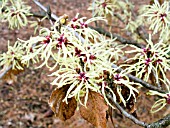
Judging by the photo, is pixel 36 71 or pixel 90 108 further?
pixel 36 71

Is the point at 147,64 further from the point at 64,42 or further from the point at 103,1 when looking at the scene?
the point at 103,1

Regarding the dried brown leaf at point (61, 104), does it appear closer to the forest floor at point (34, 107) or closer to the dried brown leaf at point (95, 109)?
the dried brown leaf at point (95, 109)

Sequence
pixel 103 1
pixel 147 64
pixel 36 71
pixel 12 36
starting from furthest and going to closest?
pixel 12 36
pixel 36 71
pixel 103 1
pixel 147 64

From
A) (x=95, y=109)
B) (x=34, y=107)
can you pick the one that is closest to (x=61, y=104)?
(x=95, y=109)

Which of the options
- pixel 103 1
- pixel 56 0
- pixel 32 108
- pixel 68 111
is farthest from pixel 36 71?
pixel 68 111

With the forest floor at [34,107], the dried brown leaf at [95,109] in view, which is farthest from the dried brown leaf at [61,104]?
the forest floor at [34,107]

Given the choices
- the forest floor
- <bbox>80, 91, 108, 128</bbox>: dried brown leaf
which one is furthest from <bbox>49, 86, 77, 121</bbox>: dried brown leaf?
the forest floor

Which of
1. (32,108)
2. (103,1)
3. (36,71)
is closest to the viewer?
(103,1)
